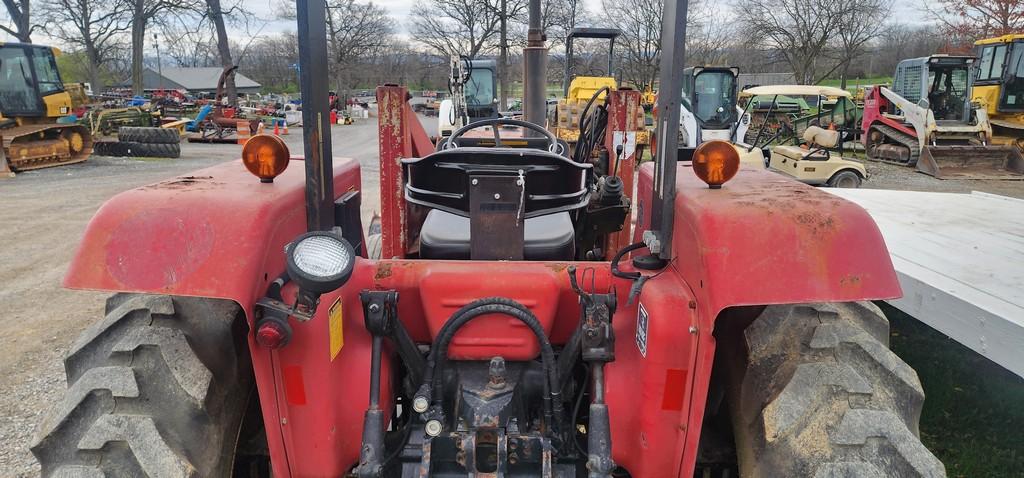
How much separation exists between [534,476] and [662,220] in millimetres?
945

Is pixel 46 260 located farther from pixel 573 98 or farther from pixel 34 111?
pixel 573 98

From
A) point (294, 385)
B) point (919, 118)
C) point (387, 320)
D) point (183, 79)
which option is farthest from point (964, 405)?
point (183, 79)

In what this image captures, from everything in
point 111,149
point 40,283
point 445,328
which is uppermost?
point 445,328

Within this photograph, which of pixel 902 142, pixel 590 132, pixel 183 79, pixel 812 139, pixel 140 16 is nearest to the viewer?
pixel 590 132

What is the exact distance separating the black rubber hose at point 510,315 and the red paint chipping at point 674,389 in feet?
1.18

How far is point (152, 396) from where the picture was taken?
6.49ft

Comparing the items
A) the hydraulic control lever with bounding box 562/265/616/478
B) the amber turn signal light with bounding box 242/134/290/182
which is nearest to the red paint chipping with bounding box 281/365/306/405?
the amber turn signal light with bounding box 242/134/290/182

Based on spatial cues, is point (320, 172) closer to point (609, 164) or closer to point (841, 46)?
point (609, 164)

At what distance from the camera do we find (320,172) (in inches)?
88.3

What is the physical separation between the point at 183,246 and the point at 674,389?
1.54 meters

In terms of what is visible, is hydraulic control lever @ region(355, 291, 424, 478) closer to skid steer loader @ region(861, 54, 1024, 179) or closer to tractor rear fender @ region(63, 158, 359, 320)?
tractor rear fender @ region(63, 158, 359, 320)

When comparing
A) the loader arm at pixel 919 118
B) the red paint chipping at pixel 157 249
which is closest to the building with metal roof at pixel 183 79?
the loader arm at pixel 919 118

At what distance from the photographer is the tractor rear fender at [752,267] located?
1.90 meters

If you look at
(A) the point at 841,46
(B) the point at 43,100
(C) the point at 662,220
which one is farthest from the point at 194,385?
(A) the point at 841,46
